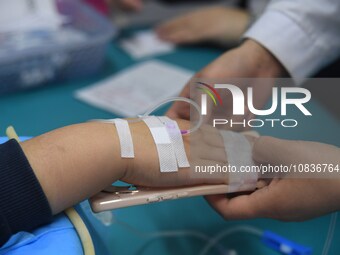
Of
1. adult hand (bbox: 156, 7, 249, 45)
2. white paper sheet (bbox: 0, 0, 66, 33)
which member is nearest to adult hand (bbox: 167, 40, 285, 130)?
adult hand (bbox: 156, 7, 249, 45)

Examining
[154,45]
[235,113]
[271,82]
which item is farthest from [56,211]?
[154,45]

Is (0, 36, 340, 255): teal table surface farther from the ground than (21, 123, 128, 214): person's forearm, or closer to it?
closer to it

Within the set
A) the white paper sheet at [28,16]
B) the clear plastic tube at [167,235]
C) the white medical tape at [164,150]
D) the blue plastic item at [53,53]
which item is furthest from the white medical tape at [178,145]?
the white paper sheet at [28,16]

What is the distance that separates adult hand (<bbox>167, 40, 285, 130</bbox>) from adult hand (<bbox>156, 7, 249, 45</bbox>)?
0.46 meters

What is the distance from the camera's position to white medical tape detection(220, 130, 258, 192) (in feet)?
1.92

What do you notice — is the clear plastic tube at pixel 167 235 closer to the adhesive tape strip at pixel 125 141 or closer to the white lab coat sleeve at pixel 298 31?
the adhesive tape strip at pixel 125 141

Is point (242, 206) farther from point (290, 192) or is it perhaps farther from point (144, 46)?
point (144, 46)

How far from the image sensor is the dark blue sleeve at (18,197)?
0.49 m

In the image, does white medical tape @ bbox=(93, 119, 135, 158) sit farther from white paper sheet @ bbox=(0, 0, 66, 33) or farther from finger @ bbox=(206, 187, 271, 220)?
white paper sheet @ bbox=(0, 0, 66, 33)

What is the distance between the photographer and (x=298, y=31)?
32.6 inches

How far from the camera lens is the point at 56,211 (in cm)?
54

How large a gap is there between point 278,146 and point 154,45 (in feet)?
2.82

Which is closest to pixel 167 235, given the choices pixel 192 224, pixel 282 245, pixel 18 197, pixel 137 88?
pixel 192 224

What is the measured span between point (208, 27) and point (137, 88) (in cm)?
40
